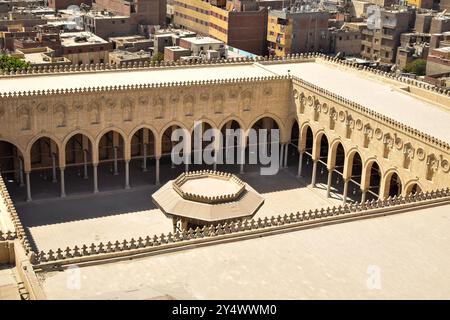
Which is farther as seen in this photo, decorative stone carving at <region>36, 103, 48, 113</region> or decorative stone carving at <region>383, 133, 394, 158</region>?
decorative stone carving at <region>36, 103, 48, 113</region>

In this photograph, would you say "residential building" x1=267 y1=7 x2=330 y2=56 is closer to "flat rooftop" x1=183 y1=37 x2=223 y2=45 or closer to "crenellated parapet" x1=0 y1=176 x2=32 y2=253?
"flat rooftop" x1=183 y1=37 x2=223 y2=45

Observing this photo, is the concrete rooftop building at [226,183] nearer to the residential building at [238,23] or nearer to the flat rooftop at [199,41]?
the flat rooftop at [199,41]

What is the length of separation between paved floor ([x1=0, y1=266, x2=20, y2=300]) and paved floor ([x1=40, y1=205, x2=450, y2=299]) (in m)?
1.29

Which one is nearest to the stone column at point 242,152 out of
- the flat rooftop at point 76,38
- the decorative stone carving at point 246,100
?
the decorative stone carving at point 246,100

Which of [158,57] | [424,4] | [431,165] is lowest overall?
[431,165]

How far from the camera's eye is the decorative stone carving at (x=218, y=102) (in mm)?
48278

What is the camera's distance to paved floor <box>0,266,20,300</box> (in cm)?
2233


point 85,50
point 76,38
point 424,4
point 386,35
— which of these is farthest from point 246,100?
point 424,4

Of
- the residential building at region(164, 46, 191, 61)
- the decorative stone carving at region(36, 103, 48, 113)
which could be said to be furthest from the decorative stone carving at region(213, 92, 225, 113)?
the residential building at region(164, 46, 191, 61)

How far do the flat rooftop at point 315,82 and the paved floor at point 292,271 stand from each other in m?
12.7

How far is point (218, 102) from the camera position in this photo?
159 ft

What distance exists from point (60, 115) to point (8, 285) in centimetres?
2203

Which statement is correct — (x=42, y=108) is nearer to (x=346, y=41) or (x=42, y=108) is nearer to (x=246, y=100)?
(x=246, y=100)
